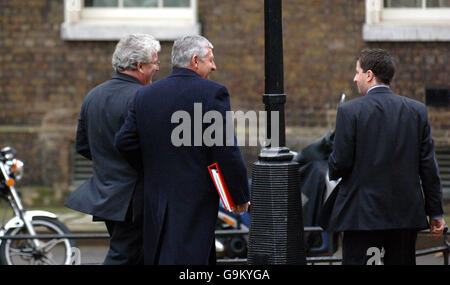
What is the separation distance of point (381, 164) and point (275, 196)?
71 centimetres

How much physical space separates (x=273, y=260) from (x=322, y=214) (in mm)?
404

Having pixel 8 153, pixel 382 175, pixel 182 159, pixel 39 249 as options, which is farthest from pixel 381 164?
pixel 8 153

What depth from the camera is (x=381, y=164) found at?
16.5ft

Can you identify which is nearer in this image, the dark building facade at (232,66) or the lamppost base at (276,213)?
the lamppost base at (276,213)

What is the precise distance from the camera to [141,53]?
5.49m

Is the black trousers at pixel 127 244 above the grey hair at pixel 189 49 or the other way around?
the other way around

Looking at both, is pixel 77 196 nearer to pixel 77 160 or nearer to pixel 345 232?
pixel 345 232

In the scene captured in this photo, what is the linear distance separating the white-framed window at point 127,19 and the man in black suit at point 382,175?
6.65m

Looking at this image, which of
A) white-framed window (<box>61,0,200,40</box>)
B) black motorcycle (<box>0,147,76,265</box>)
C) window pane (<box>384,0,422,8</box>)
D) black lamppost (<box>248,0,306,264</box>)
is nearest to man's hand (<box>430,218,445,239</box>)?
black lamppost (<box>248,0,306,264</box>)

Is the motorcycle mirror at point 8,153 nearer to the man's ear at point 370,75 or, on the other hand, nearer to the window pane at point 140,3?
the man's ear at point 370,75

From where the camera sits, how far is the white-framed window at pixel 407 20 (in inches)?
448

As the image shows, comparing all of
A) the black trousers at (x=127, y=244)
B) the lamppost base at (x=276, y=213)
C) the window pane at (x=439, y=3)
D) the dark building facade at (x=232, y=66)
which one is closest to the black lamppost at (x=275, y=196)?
the lamppost base at (x=276, y=213)

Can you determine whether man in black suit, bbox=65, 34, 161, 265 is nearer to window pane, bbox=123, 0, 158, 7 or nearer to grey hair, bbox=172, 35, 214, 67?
grey hair, bbox=172, 35, 214, 67

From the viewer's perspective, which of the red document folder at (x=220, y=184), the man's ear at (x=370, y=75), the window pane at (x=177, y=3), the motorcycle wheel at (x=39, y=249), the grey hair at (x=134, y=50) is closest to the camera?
the red document folder at (x=220, y=184)
